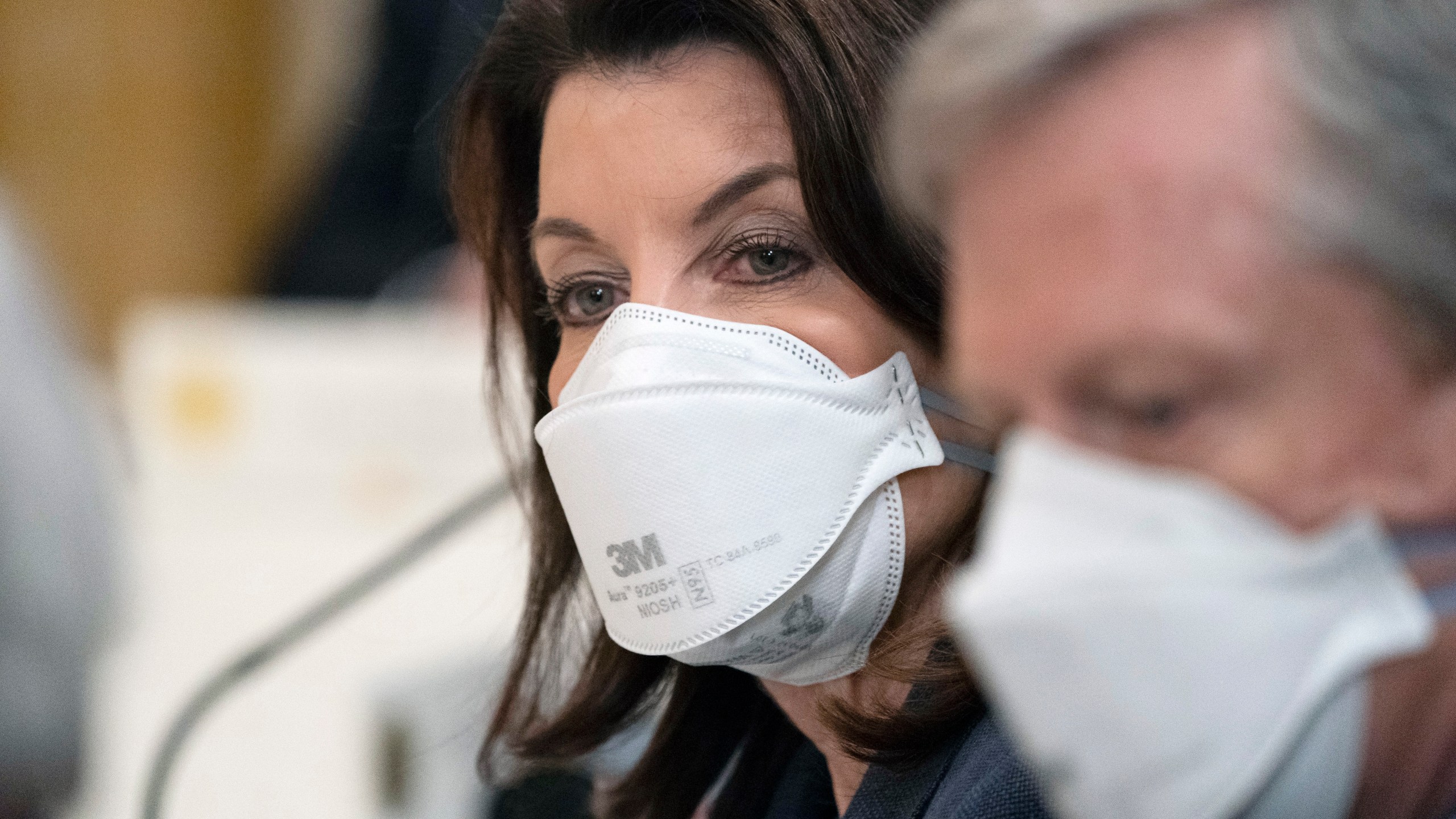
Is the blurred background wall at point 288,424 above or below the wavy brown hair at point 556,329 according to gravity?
below

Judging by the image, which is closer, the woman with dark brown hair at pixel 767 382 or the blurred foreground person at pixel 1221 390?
the blurred foreground person at pixel 1221 390

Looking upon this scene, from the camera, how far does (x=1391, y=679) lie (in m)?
0.51

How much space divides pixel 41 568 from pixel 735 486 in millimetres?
1493

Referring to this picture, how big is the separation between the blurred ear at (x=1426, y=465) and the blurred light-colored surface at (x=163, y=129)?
311 cm

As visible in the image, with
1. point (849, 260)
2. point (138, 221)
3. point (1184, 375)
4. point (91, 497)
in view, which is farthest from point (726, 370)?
point (138, 221)

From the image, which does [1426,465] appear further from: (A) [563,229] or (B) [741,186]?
(A) [563,229]

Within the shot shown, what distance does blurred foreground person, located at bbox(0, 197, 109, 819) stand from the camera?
6.18 ft

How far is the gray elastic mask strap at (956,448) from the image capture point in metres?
0.88

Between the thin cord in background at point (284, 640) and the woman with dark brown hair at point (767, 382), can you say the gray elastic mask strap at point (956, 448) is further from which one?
the thin cord in background at point (284, 640)

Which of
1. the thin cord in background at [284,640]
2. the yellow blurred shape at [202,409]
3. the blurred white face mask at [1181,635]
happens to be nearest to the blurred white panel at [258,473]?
the yellow blurred shape at [202,409]

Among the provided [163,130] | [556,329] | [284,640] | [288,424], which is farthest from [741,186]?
[163,130]

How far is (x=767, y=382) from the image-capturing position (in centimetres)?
82

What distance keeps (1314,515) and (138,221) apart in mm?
3625

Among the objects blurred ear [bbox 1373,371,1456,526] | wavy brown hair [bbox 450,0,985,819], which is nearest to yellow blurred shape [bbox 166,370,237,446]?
wavy brown hair [bbox 450,0,985,819]
